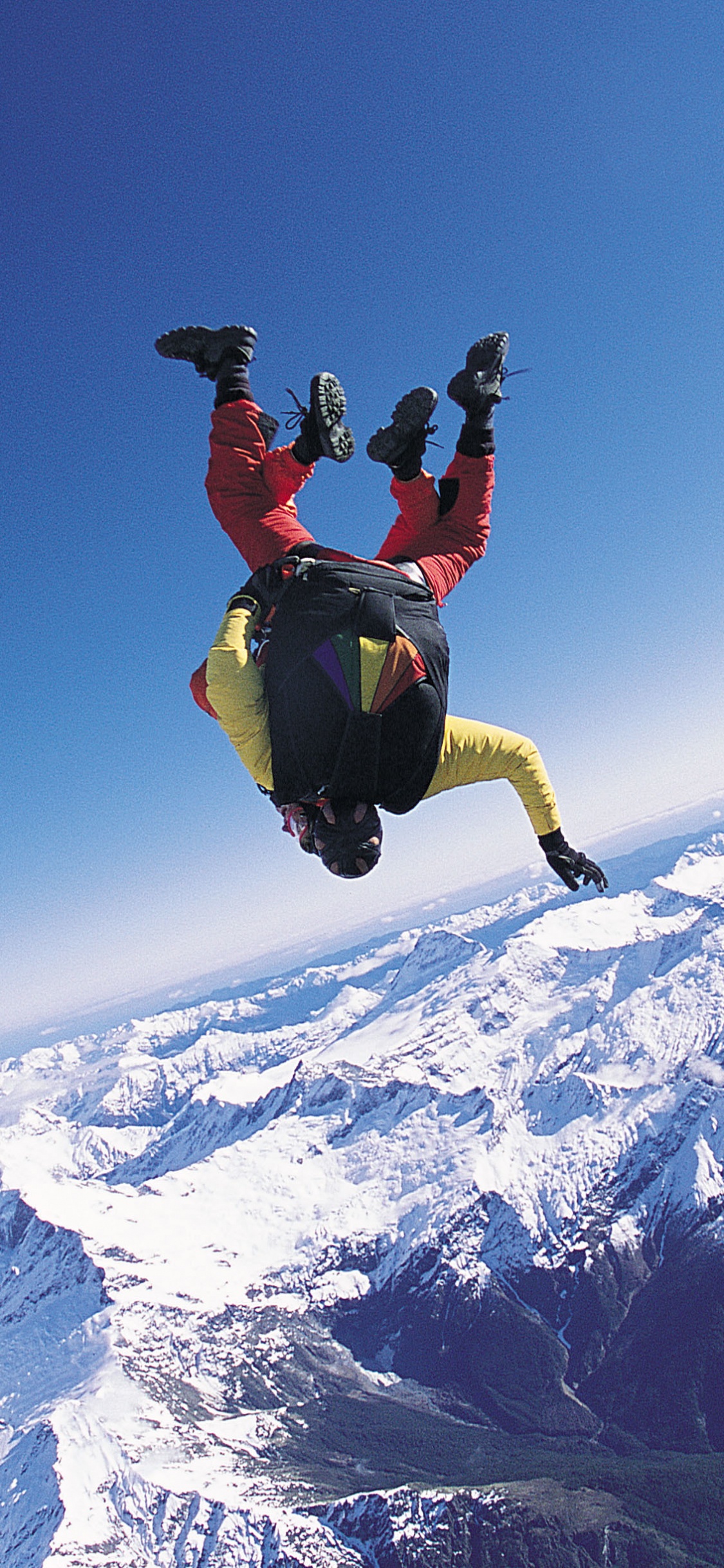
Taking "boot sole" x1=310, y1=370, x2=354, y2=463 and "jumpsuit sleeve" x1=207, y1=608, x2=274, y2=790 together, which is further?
"boot sole" x1=310, y1=370, x2=354, y2=463

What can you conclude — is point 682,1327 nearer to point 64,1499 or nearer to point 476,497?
point 64,1499

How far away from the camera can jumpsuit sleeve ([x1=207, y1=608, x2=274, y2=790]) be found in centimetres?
381

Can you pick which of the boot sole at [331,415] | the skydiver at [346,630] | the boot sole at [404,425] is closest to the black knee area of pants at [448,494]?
the skydiver at [346,630]

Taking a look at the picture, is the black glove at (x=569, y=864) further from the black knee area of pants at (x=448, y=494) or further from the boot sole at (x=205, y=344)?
the boot sole at (x=205, y=344)

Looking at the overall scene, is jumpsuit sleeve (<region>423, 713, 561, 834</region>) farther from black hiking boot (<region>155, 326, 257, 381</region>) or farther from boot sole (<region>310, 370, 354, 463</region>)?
black hiking boot (<region>155, 326, 257, 381</region>)

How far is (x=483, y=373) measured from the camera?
4.58 meters

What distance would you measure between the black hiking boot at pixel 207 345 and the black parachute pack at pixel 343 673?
4.35ft

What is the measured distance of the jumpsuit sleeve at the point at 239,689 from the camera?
3.81 m

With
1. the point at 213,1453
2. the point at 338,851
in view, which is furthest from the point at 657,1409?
the point at 338,851

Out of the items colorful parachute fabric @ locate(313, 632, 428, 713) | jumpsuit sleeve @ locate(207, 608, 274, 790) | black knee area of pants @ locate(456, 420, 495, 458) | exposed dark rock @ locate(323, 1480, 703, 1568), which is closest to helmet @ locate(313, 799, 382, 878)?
jumpsuit sleeve @ locate(207, 608, 274, 790)

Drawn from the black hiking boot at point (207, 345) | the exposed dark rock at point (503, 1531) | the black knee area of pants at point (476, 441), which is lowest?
the exposed dark rock at point (503, 1531)

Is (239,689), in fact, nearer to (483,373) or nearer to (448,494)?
(448,494)

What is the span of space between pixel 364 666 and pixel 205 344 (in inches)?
85.3

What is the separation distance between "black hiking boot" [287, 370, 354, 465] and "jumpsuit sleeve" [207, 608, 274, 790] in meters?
1.01
